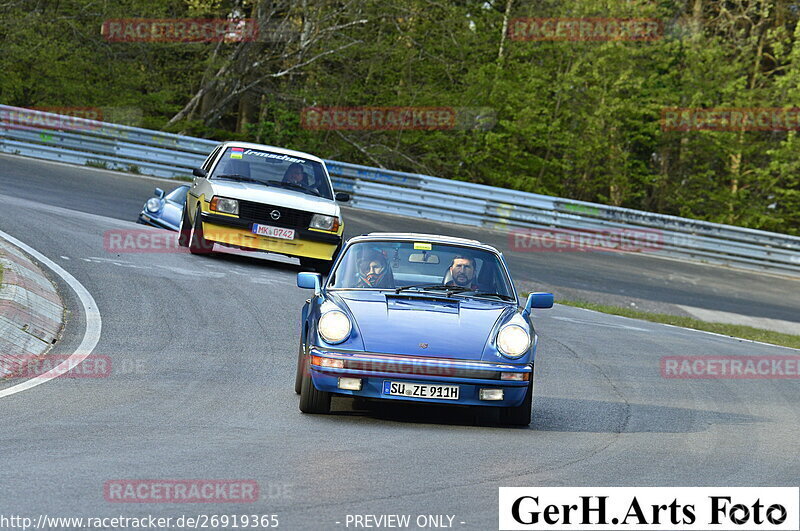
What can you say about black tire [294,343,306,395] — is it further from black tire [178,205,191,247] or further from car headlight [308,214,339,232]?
black tire [178,205,191,247]

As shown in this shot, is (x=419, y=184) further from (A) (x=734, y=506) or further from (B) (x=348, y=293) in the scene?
(A) (x=734, y=506)

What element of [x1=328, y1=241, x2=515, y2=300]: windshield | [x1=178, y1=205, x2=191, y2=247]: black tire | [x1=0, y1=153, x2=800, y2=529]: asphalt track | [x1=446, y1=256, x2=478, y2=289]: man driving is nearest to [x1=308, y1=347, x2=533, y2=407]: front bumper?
[x1=0, y1=153, x2=800, y2=529]: asphalt track

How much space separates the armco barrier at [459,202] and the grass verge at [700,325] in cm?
736

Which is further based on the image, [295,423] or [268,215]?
[268,215]

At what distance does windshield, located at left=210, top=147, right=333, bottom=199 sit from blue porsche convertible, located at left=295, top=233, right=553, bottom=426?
8.36m

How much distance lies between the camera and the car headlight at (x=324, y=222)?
16859 mm

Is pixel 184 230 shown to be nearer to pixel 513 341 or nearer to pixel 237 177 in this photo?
pixel 237 177

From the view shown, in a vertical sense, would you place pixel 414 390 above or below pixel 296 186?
below

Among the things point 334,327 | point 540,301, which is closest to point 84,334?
point 334,327

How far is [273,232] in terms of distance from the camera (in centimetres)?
1667

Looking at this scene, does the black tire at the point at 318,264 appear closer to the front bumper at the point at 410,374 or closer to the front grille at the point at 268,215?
the front grille at the point at 268,215

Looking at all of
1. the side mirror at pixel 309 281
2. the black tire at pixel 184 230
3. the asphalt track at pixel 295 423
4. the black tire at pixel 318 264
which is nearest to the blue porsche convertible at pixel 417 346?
the side mirror at pixel 309 281

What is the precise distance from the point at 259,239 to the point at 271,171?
1.40 metres

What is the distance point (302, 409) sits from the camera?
8.46m
